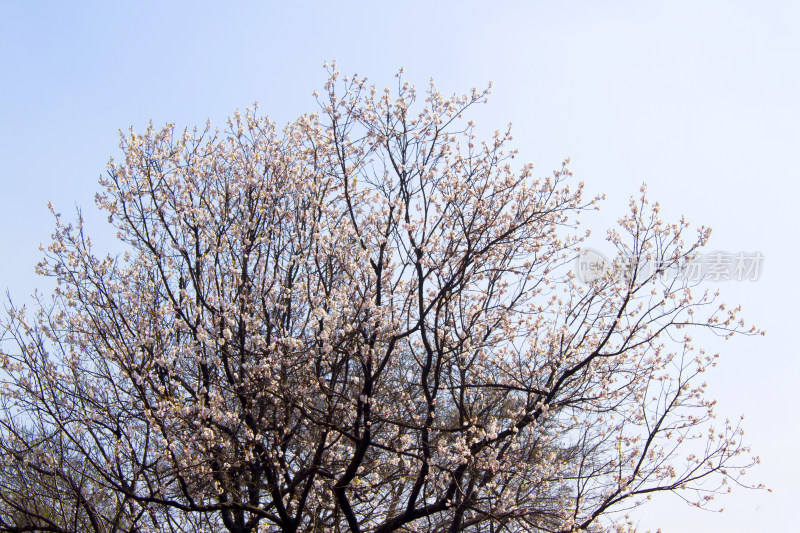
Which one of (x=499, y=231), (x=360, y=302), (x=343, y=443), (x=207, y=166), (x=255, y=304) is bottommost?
(x=343, y=443)

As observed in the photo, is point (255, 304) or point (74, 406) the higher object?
point (255, 304)

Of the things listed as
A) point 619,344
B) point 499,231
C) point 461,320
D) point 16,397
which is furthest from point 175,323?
point 619,344

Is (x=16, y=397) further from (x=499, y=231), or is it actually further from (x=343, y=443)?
(x=499, y=231)

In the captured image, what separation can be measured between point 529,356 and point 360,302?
3.27 m

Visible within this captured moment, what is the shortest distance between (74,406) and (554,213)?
6472 millimetres

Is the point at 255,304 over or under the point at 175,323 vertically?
over

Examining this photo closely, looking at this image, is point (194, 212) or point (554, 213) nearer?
point (554, 213)

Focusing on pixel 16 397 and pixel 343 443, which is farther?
pixel 343 443

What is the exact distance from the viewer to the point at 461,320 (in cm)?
895

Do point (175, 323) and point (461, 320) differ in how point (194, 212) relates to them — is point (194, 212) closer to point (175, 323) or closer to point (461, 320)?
point (175, 323)

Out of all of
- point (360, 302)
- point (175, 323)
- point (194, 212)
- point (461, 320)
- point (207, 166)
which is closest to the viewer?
point (360, 302)

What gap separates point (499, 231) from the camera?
8.79 metres

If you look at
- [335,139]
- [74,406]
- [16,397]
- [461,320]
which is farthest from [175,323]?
[461,320]

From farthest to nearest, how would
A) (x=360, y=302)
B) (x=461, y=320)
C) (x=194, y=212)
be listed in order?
1. (x=194, y=212)
2. (x=461, y=320)
3. (x=360, y=302)
